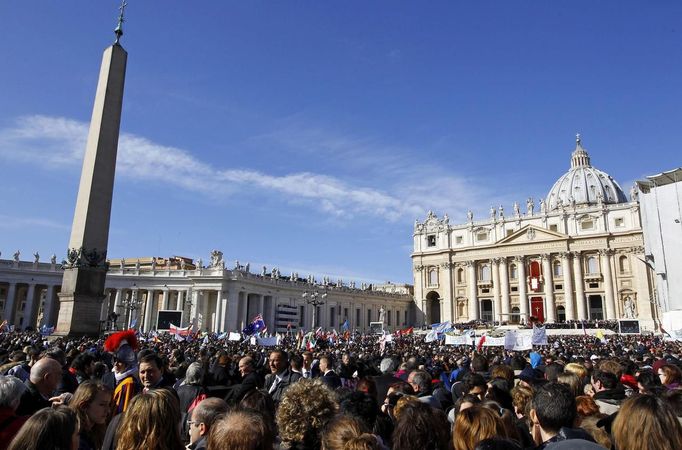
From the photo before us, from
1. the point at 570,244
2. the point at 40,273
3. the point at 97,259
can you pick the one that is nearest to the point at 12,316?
the point at 40,273

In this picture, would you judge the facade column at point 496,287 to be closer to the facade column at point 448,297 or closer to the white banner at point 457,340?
the facade column at point 448,297

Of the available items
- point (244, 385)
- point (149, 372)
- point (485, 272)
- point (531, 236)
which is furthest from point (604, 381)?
point (485, 272)

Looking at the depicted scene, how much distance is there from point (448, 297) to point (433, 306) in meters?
5.69

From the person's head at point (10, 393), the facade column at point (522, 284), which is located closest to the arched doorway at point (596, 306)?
the facade column at point (522, 284)

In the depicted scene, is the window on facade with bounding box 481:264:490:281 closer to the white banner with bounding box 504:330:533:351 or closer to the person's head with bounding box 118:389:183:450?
the white banner with bounding box 504:330:533:351

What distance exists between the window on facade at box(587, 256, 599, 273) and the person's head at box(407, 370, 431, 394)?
72526 mm

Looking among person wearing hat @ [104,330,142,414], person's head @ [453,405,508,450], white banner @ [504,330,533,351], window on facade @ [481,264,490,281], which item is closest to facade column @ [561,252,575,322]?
window on facade @ [481,264,490,281]

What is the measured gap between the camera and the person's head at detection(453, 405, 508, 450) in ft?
10.7

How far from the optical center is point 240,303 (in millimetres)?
57594

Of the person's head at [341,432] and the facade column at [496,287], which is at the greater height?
the facade column at [496,287]

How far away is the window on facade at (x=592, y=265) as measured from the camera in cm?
6894

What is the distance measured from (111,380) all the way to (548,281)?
72.8m

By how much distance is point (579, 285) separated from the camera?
68562mm

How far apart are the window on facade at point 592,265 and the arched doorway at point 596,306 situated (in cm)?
387
